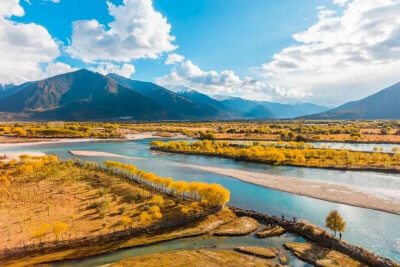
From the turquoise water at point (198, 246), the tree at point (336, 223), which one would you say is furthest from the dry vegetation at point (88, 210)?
the tree at point (336, 223)

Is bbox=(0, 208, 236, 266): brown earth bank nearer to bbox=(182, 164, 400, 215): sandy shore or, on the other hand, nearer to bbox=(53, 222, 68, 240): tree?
bbox=(53, 222, 68, 240): tree

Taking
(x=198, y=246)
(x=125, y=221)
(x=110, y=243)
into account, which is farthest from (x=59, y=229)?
(x=198, y=246)

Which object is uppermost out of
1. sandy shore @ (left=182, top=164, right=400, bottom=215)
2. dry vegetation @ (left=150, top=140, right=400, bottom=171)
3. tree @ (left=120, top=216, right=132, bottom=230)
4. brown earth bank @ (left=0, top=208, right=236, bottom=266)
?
dry vegetation @ (left=150, top=140, right=400, bottom=171)

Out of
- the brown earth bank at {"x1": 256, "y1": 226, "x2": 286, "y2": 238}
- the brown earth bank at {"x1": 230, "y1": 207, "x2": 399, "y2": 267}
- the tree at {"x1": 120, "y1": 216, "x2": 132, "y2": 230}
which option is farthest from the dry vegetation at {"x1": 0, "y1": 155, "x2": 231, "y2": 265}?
the brown earth bank at {"x1": 256, "y1": 226, "x2": 286, "y2": 238}

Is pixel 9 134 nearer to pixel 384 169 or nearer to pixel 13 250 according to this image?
pixel 13 250

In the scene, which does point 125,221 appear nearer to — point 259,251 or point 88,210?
point 88,210
